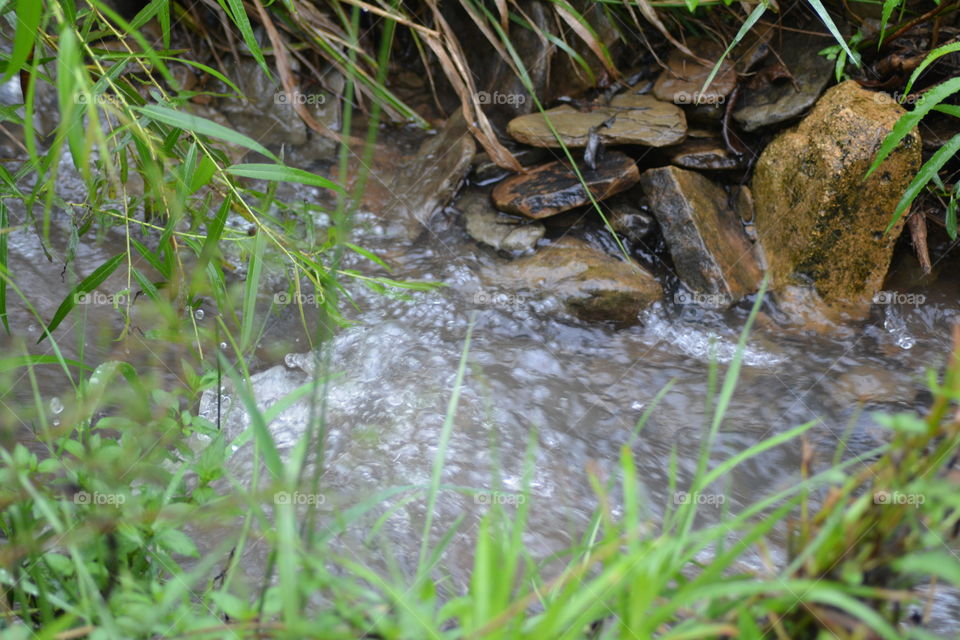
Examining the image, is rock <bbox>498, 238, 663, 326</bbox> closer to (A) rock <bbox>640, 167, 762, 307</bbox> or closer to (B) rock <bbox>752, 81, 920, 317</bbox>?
(A) rock <bbox>640, 167, 762, 307</bbox>

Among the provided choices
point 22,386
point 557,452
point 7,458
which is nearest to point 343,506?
point 557,452

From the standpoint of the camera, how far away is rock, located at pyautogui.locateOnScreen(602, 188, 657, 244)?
10.2 feet

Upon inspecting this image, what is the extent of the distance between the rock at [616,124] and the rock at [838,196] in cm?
45

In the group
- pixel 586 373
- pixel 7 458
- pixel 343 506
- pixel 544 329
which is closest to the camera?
pixel 7 458

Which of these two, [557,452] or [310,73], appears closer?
[557,452]

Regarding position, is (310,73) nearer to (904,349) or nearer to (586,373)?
(586,373)

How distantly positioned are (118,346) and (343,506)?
3.66 ft

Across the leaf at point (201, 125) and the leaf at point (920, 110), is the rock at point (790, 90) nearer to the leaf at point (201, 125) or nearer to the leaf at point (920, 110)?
the leaf at point (920, 110)

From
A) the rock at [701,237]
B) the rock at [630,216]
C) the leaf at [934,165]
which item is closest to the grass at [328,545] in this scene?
the rock at [701,237]

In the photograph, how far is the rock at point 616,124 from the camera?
3080 millimetres

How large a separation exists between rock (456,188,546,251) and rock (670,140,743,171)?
67 cm

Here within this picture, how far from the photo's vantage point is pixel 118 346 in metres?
2.42

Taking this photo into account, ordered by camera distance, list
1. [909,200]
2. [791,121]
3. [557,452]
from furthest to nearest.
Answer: [791,121] → [909,200] → [557,452]

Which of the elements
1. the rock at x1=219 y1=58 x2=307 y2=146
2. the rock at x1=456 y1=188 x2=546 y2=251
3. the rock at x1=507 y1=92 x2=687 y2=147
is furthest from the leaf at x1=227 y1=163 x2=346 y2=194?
the rock at x1=219 y1=58 x2=307 y2=146
